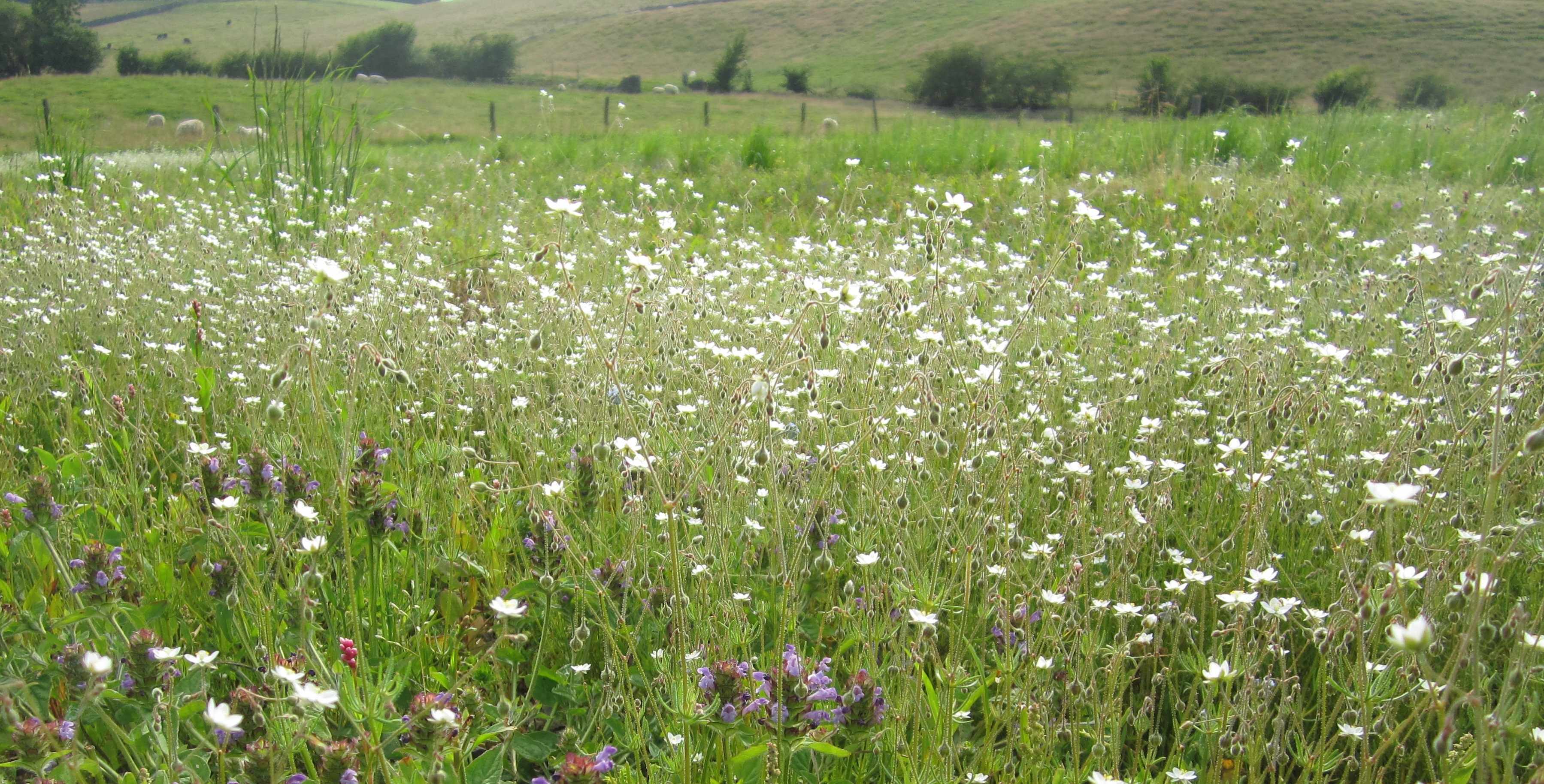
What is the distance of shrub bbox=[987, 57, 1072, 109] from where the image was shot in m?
47.7

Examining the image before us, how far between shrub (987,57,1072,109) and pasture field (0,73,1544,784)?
45628 mm

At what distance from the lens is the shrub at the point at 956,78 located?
1977 inches

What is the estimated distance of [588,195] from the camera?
859 centimetres

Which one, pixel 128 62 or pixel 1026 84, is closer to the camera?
pixel 1026 84

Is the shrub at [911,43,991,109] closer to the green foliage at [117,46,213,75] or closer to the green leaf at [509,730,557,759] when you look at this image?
the green foliage at [117,46,213,75]

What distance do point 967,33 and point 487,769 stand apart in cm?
6934

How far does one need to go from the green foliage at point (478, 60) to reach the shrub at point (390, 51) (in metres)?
1.57

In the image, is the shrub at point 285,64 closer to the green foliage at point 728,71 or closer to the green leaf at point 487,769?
the green leaf at point 487,769

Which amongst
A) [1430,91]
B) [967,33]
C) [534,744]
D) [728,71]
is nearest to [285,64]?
[534,744]

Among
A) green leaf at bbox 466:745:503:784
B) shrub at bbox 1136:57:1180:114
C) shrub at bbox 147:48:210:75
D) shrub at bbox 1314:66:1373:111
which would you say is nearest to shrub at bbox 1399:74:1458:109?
shrub at bbox 1314:66:1373:111

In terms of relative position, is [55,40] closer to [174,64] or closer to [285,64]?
[174,64]

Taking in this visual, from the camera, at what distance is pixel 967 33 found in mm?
65062

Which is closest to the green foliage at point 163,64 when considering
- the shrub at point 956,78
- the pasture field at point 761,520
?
the shrub at point 956,78

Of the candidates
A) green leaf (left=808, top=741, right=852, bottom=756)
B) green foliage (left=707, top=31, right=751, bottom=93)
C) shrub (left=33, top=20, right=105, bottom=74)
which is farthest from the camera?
green foliage (left=707, top=31, right=751, bottom=93)
